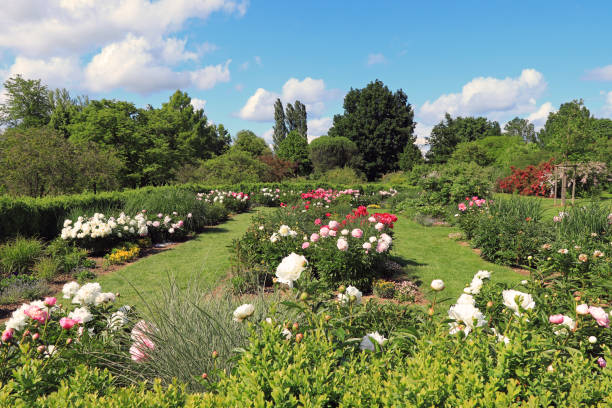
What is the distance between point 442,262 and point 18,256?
796 centimetres

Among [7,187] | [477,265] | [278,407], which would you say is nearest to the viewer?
[278,407]

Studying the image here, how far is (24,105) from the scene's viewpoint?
2709 cm

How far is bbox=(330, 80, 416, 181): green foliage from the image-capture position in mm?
38487

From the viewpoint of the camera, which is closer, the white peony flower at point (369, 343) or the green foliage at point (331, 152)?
the white peony flower at point (369, 343)

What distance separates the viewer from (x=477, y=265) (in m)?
6.47

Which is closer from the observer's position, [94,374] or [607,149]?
Result: [94,374]

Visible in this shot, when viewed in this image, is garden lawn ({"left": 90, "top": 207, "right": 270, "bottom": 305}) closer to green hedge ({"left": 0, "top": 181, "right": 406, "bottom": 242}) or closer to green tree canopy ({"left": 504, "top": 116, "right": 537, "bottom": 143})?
green hedge ({"left": 0, "top": 181, "right": 406, "bottom": 242})

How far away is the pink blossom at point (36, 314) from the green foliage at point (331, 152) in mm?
33771

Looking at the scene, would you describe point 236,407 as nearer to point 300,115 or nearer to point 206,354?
point 206,354

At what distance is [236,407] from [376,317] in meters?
1.64

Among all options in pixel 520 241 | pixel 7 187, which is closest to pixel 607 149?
pixel 520 241

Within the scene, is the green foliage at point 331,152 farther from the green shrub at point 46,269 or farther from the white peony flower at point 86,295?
the white peony flower at point 86,295

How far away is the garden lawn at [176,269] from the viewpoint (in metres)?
5.26

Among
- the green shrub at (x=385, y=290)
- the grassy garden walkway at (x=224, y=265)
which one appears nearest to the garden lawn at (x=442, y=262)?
the grassy garden walkway at (x=224, y=265)
